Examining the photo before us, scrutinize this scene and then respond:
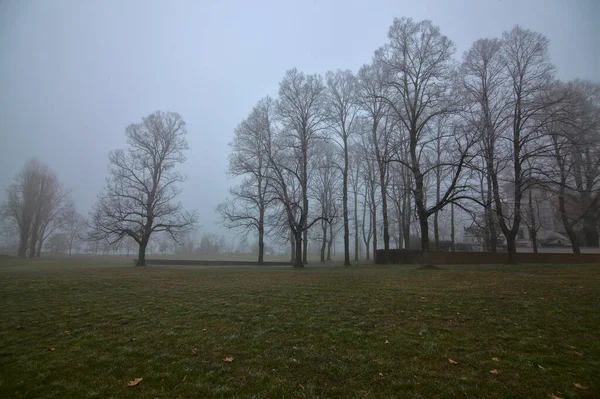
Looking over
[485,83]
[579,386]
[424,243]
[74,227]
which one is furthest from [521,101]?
[74,227]

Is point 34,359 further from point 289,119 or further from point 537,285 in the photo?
point 289,119

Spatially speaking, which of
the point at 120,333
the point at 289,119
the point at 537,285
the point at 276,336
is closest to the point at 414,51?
the point at 289,119

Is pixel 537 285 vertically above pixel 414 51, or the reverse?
pixel 414 51

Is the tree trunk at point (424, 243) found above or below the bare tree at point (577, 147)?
below

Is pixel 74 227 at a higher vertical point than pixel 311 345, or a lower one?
higher

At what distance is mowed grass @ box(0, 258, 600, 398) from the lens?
13.6 feet

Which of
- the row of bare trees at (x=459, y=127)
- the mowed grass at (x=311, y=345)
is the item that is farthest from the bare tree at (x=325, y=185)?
the mowed grass at (x=311, y=345)

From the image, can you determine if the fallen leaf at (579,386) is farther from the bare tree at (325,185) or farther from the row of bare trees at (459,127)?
the bare tree at (325,185)

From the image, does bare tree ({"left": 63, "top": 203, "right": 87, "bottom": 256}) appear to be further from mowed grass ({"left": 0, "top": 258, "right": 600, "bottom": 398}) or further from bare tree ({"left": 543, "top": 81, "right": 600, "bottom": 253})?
bare tree ({"left": 543, "top": 81, "right": 600, "bottom": 253})

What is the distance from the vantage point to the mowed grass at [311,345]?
13.6 ft

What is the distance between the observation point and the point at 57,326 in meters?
7.23

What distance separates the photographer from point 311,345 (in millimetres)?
Answer: 5668

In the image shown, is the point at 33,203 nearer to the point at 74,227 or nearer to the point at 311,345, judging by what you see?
the point at 74,227

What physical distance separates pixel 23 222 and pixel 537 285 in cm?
6322
